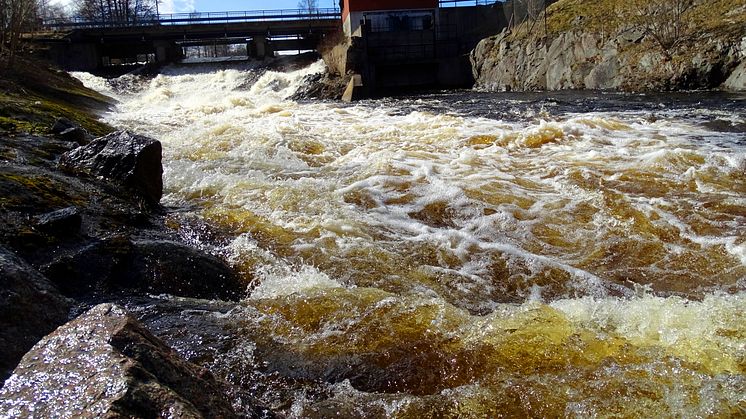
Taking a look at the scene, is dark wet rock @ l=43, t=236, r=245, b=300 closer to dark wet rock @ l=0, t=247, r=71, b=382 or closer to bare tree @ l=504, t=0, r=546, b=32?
dark wet rock @ l=0, t=247, r=71, b=382

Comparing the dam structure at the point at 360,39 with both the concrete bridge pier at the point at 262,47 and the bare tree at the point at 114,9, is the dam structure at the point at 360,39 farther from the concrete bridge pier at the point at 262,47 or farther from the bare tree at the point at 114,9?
the bare tree at the point at 114,9

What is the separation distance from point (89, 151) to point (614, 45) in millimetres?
17811

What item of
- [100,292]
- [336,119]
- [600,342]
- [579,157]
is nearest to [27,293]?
[100,292]

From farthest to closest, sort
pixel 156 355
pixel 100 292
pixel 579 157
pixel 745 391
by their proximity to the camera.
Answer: pixel 579 157, pixel 100 292, pixel 745 391, pixel 156 355

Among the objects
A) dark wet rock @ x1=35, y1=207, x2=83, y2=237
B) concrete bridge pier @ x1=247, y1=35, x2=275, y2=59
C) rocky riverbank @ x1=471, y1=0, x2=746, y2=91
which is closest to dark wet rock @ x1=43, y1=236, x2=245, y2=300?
dark wet rock @ x1=35, y1=207, x2=83, y2=237

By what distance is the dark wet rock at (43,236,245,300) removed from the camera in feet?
11.5

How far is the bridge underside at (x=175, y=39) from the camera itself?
99.2 ft

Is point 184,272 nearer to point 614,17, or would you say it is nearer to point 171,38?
point 614,17

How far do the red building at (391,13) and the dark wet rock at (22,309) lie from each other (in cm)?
3003

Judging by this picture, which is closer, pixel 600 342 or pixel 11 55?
pixel 600 342

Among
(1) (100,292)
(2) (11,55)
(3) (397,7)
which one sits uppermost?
(3) (397,7)

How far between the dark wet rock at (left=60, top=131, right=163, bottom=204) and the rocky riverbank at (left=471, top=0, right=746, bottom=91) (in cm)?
1485

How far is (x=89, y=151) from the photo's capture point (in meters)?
5.80

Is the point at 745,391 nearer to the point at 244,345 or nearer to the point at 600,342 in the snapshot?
the point at 600,342
